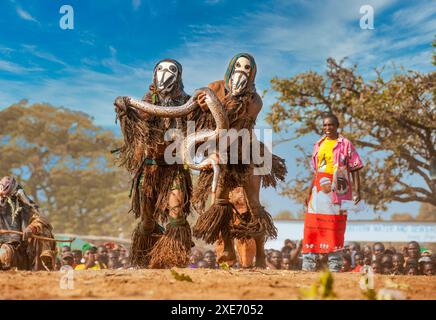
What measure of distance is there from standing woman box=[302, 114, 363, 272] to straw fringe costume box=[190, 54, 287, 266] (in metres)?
0.72

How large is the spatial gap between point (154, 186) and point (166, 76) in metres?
1.17

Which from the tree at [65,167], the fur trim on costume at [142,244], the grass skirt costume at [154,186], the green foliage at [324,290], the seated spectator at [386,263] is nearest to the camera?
the green foliage at [324,290]

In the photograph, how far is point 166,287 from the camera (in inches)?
173

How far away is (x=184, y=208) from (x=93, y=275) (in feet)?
5.85

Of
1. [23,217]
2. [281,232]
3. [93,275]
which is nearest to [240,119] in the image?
[93,275]

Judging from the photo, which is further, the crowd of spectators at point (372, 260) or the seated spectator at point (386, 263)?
the seated spectator at point (386, 263)

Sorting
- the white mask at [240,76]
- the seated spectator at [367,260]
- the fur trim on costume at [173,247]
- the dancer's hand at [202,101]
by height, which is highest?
the white mask at [240,76]

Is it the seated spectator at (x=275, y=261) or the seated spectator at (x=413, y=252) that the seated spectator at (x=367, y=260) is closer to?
the seated spectator at (x=413, y=252)

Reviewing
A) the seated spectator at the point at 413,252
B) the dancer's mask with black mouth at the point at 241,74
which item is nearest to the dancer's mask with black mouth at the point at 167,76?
the dancer's mask with black mouth at the point at 241,74

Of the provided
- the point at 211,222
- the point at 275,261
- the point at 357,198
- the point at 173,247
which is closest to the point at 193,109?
the point at 211,222

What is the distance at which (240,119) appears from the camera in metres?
6.71

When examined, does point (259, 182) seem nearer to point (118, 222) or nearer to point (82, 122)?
point (118, 222)

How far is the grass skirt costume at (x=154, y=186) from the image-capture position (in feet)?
21.5

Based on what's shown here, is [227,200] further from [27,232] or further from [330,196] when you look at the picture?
[27,232]
